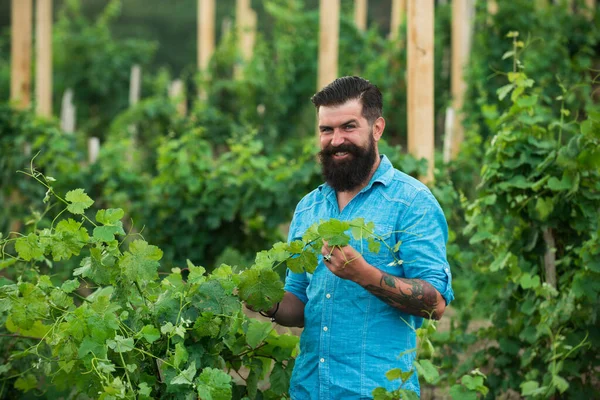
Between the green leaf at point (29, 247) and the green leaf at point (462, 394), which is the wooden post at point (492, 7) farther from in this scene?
the green leaf at point (29, 247)

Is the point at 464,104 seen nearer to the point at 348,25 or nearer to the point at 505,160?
the point at 348,25

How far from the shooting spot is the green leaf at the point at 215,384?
262 centimetres

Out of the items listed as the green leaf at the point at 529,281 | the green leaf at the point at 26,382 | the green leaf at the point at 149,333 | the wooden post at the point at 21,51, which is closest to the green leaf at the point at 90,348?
the green leaf at the point at 149,333

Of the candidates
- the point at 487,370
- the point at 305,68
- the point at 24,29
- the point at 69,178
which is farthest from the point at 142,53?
the point at 487,370

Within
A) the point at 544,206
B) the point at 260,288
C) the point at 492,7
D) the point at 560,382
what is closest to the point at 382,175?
the point at 260,288

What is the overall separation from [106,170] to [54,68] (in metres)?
12.7

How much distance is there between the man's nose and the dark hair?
0.27 ft

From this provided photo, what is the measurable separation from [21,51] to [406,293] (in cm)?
823

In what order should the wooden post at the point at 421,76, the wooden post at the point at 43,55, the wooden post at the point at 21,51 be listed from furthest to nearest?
the wooden post at the point at 43,55
the wooden post at the point at 21,51
the wooden post at the point at 421,76

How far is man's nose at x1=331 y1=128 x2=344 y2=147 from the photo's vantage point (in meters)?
2.81

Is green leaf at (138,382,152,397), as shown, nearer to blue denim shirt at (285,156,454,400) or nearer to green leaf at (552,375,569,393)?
blue denim shirt at (285,156,454,400)

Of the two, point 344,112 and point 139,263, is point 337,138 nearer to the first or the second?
point 344,112

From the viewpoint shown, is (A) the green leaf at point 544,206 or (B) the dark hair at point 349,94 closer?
(B) the dark hair at point 349,94

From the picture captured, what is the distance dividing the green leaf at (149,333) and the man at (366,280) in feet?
1.29
